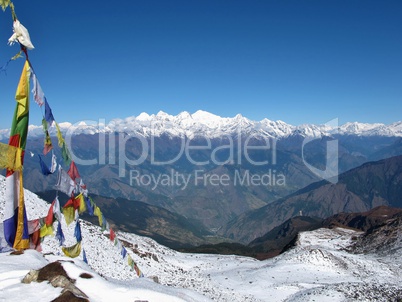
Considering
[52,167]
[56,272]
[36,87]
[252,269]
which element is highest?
[36,87]

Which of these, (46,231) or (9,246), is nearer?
(9,246)

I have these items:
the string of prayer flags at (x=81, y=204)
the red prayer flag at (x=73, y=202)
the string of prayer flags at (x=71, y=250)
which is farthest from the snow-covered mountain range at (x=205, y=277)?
the red prayer flag at (x=73, y=202)

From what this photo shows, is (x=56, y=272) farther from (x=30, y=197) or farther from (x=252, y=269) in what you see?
(x=252, y=269)

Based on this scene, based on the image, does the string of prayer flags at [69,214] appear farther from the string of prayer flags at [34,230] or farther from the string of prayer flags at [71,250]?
the string of prayer flags at [71,250]

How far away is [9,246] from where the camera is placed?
13641 mm

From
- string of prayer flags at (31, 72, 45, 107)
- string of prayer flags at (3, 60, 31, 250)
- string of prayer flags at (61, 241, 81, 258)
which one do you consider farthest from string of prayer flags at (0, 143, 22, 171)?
string of prayer flags at (61, 241, 81, 258)

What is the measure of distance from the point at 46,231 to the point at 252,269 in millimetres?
41092

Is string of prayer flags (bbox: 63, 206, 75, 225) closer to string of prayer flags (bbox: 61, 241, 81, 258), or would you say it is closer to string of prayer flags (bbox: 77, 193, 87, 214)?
string of prayer flags (bbox: 77, 193, 87, 214)

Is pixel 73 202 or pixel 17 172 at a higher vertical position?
pixel 17 172

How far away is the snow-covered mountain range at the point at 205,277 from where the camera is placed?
57.9 ft

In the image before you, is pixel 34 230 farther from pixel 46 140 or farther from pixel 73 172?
pixel 46 140

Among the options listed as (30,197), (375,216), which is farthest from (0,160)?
(375,216)

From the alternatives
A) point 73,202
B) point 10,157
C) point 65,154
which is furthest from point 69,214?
point 10,157

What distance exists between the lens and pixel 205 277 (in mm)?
44969
